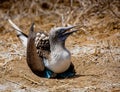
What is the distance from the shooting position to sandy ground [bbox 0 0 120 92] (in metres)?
5.89

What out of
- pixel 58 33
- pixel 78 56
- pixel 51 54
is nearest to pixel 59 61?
pixel 51 54

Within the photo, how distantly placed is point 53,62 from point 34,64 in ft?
0.84

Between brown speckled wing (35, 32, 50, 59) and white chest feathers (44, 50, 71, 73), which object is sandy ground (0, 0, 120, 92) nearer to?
white chest feathers (44, 50, 71, 73)

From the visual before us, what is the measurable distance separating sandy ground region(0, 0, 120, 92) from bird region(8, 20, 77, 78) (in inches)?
4.8

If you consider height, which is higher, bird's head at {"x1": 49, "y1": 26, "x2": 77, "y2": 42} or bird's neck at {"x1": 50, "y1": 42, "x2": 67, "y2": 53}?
bird's head at {"x1": 49, "y1": 26, "x2": 77, "y2": 42}

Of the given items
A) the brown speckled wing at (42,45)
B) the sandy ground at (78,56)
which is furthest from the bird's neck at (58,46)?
the sandy ground at (78,56)

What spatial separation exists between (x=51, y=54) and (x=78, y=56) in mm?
869

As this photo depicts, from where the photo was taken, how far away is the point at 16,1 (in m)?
9.81

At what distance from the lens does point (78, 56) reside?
22.7 feet

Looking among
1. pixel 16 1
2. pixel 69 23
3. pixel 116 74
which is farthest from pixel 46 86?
pixel 16 1

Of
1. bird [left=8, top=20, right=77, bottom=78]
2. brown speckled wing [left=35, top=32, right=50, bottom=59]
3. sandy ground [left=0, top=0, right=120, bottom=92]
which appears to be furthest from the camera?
brown speckled wing [left=35, top=32, right=50, bottom=59]

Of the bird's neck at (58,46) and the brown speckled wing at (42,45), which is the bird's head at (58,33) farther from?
the brown speckled wing at (42,45)

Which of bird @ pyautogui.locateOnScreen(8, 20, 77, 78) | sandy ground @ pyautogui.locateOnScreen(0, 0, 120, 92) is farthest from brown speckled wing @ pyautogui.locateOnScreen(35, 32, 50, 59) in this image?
sandy ground @ pyautogui.locateOnScreen(0, 0, 120, 92)

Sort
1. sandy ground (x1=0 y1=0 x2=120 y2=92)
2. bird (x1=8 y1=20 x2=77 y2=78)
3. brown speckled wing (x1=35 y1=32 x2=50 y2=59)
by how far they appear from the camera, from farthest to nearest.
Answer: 1. brown speckled wing (x1=35 y1=32 x2=50 y2=59)
2. bird (x1=8 y1=20 x2=77 y2=78)
3. sandy ground (x1=0 y1=0 x2=120 y2=92)
